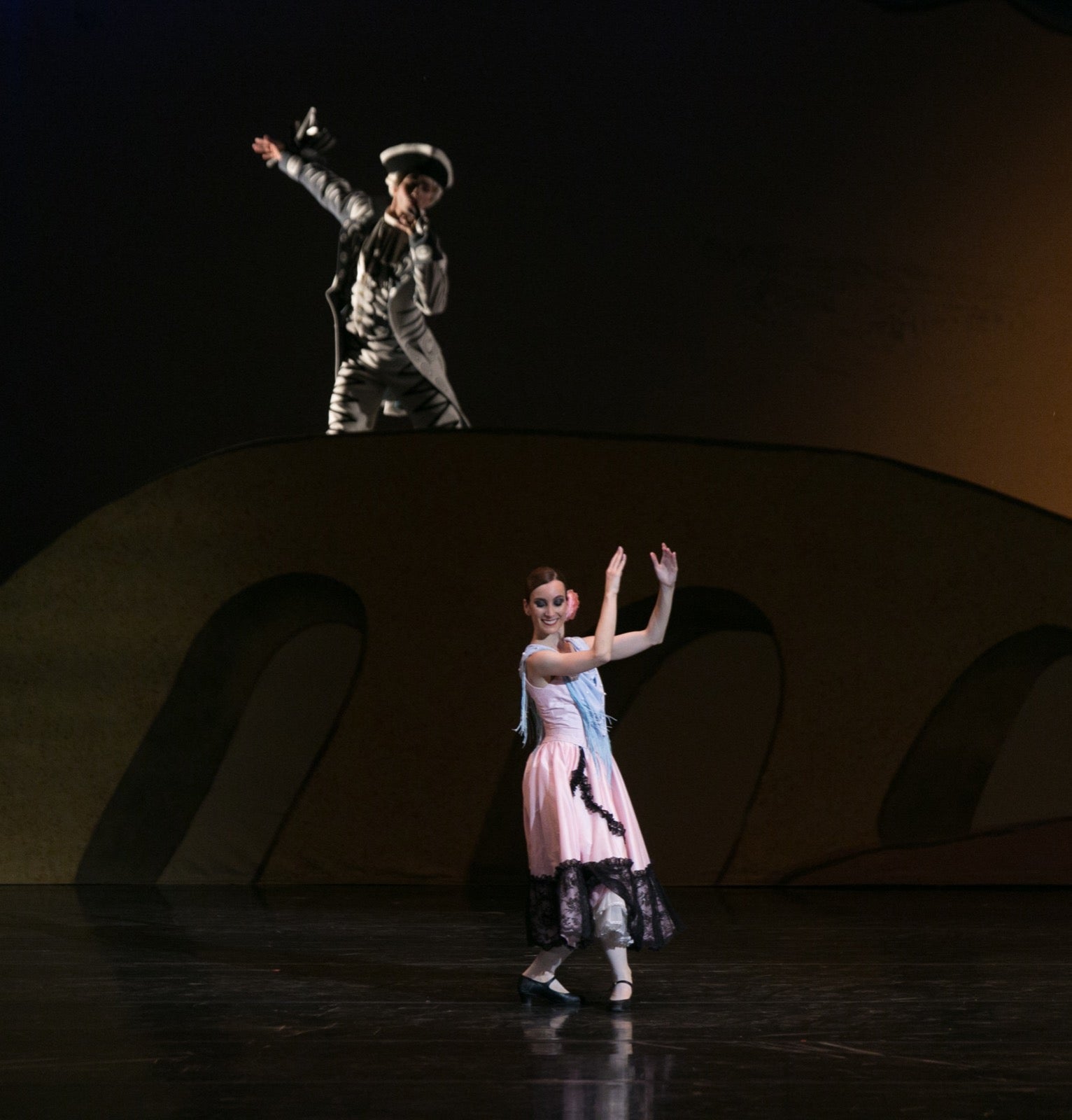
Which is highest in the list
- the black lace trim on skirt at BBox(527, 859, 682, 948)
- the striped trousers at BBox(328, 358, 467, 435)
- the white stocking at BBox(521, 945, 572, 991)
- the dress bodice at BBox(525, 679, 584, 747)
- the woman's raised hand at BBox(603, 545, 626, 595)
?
the striped trousers at BBox(328, 358, 467, 435)

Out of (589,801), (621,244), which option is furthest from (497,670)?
(589,801)

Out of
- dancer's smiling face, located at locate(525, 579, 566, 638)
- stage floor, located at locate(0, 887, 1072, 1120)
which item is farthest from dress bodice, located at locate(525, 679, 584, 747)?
stage floor, located at locate(0, 887, 1072, 1120)

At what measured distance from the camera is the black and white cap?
21.4ft

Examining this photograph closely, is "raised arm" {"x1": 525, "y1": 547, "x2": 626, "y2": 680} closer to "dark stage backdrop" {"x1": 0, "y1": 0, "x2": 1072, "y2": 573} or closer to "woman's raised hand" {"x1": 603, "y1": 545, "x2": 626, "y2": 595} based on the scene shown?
"woman's raised hand" {"x1": 603, "y1": 545, "x2": 626, "y2": 595}

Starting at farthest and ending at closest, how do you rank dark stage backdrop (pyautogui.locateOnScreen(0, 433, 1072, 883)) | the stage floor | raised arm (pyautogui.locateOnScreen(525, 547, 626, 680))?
dark stage backdrop (pyautogui.locateOnScreen(0, 433, 1072, 883)), raised arm (pyautogui.locateOnScreen(525, 547, 626, 680)), the stage floor

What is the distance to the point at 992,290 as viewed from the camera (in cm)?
652

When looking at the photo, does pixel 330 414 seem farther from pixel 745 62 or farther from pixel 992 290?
pixel 992 290

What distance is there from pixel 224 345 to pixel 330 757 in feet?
6.38

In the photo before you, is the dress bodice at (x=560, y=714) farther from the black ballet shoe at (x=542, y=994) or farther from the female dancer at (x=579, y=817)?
the black ballet shoe at (x=542, y=994)

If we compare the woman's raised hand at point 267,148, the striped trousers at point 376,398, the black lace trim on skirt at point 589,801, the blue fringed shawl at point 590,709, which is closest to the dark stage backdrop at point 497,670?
the striped trousers at point 376,398

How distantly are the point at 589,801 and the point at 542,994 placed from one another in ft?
1.59

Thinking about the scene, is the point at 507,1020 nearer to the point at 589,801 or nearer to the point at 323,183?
the point at 589,801

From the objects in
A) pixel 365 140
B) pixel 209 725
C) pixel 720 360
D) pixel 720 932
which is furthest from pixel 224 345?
pixel 720 932

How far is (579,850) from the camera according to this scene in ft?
11.3
